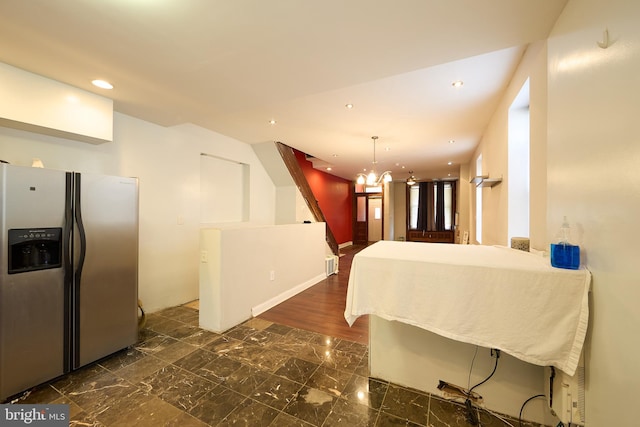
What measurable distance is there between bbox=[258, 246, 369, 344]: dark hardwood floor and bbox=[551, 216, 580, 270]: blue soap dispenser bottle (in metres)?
1.78

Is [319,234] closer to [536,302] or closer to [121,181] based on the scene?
[121,181]

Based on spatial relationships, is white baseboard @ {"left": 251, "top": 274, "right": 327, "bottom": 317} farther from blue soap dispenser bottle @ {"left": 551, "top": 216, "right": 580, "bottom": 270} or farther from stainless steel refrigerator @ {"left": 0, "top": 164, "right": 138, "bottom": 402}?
blue soap dispenser bottle @ {"left": 551, "top": 216, "right": 580, "bottom": 270}

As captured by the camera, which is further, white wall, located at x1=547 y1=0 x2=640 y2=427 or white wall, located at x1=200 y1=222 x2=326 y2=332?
white wall, located at x1=200 y1=222 x2=326 y2=332

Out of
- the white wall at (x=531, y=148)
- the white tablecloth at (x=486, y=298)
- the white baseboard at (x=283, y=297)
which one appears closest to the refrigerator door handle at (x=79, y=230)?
the white baseboard at (x=283, y=297)

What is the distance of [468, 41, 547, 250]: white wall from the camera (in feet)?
5.28

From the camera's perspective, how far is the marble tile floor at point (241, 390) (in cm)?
149

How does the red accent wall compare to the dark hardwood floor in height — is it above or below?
above

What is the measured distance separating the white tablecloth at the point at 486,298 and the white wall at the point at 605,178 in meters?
0.10

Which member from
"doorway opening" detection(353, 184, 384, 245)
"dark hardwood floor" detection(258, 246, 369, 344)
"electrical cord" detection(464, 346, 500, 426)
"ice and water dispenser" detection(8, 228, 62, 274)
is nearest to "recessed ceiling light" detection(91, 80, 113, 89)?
"ice and water dispenser" detection(8, 228, 62, 274)

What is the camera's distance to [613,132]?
90 cm

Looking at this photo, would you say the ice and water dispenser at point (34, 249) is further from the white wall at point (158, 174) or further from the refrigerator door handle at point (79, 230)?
the white wall at point (158, 174)

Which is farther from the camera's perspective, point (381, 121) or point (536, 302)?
point (381, 121)

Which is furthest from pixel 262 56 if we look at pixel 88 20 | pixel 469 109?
pixel 469 109

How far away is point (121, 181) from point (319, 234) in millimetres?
3165
